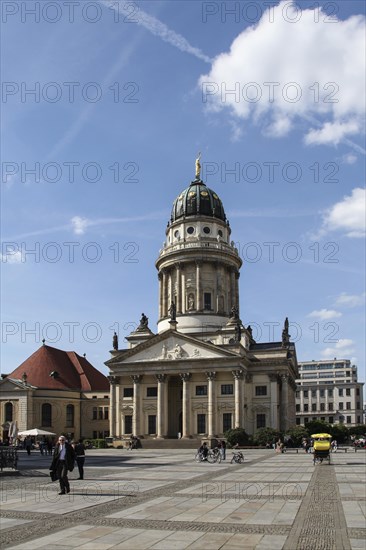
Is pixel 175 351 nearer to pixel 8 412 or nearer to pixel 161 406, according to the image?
pixel 161 406

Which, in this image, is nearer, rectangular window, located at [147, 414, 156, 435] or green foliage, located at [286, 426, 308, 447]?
green foliage, located at [286, 426, 308, 447]

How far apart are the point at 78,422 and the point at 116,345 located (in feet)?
40.9

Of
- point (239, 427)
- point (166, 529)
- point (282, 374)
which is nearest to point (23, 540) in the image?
point (166, 529)

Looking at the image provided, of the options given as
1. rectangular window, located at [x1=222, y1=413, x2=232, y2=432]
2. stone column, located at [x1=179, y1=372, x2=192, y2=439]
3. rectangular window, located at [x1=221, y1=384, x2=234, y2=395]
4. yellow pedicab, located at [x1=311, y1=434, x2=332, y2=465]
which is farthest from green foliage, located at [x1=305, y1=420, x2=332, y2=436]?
yellow pedicab, located at [x1=311, y1=434, x2=332, y2=465]

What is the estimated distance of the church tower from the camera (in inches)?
3531

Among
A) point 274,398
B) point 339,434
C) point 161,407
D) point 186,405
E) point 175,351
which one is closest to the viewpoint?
point 186,405

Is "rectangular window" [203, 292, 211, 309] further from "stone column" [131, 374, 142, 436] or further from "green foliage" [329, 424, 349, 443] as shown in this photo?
"green foliage" [329, 424, 349, 443]

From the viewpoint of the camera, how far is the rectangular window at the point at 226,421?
254 feet

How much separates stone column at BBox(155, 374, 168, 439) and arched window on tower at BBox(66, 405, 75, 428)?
15091 mm

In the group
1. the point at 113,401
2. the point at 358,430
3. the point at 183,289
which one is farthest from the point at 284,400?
the point at 358,430

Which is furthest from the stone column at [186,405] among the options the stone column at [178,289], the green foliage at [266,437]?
the stone column at [178,289]

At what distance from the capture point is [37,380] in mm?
87125

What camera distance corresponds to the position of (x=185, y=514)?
17.1 m

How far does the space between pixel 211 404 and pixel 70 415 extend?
895 inches
